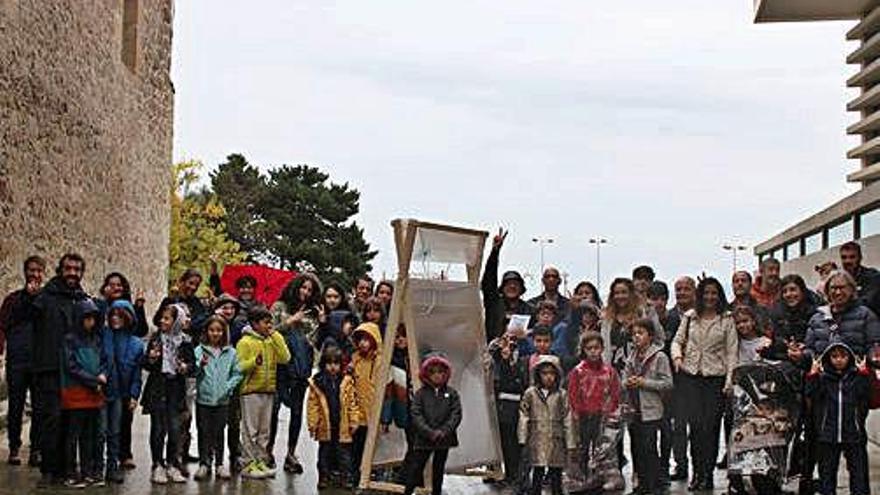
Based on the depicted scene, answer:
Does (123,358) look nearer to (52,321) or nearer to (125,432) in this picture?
(52,321)

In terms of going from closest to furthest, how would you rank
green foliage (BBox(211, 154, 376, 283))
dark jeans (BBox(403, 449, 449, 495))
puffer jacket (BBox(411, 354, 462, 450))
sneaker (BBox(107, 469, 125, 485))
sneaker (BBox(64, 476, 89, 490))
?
puffer jacket (BBox(411, 354, 462, 450)), dark jeans (BBox(403, 449, 449, 495)), sneaker (BBox(64, 476, 89, 490)), sneaker (BBox(107, 469, 125, 485)), green foliage (BBox(211, 154, 376, 283))

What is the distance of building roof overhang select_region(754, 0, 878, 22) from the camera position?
3017 centimetres

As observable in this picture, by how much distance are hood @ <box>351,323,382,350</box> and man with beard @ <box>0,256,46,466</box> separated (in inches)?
97.4

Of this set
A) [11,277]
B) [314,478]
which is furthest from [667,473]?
[11,277]

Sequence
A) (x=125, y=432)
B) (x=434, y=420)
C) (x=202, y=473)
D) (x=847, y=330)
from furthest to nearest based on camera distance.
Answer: (x=125, y=432), (x=202, y=473), (x=847, y=330), (x=434, y=420)

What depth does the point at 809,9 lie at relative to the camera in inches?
1209

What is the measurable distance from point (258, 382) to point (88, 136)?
974 centimetres

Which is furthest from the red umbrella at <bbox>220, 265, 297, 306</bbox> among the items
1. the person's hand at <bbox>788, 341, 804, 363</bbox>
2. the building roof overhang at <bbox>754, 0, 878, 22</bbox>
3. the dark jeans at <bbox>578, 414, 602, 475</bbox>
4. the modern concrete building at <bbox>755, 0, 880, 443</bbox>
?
the building roof overhang at <bbox>754, 0, 878, 22</bbox>

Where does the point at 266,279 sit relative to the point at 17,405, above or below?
above

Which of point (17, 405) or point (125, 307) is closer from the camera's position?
point (125, 307)

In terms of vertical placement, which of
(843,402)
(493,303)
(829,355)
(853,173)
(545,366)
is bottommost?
(843,402)

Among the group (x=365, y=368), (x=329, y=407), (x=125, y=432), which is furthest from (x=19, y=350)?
(x=365, y=368)

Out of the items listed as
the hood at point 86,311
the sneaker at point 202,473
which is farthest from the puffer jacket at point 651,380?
the hood at point 86,311

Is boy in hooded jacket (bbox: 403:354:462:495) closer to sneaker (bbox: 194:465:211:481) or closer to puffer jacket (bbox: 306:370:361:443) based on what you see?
puffer jacket (bbox: 306:370:361:443)
